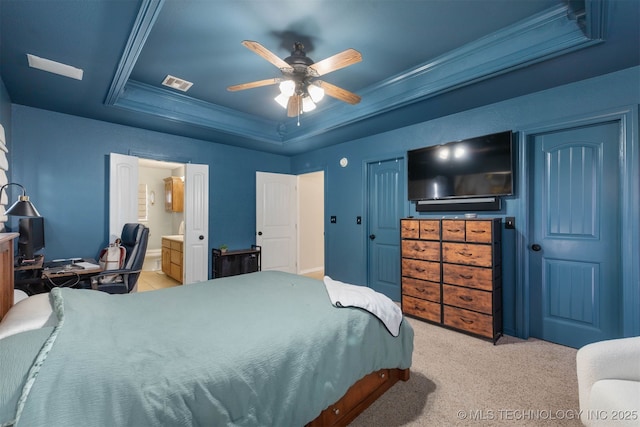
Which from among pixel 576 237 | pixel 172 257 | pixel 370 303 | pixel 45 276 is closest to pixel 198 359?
pixel 370 303

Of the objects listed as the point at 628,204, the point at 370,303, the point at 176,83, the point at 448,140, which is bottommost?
the point at 370,303

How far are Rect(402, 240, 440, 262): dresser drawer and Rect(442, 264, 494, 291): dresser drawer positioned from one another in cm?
15

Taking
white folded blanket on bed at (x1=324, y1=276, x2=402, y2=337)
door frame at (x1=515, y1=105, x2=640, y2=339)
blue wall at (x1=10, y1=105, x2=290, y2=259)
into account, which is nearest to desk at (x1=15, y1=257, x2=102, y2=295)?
blue wall at (x1=10, y1=105, x2=290, y2=259)

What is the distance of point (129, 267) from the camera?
2.96 m

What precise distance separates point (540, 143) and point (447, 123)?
0.96m

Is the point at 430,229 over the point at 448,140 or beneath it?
beneath

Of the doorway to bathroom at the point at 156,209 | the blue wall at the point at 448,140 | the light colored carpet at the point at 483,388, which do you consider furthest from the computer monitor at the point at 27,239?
the blue wall at the point at 448,140

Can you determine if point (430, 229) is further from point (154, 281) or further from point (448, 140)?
point (154, 281)

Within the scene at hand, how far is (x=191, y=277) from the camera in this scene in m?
4.23

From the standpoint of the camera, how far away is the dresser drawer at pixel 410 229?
3219 mm

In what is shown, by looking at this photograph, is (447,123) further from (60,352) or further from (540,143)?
(60,352)

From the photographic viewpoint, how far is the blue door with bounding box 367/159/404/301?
394 centimetres

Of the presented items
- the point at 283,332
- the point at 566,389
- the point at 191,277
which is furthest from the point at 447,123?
the point at 191,277

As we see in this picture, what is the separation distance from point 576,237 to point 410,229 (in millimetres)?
1454
